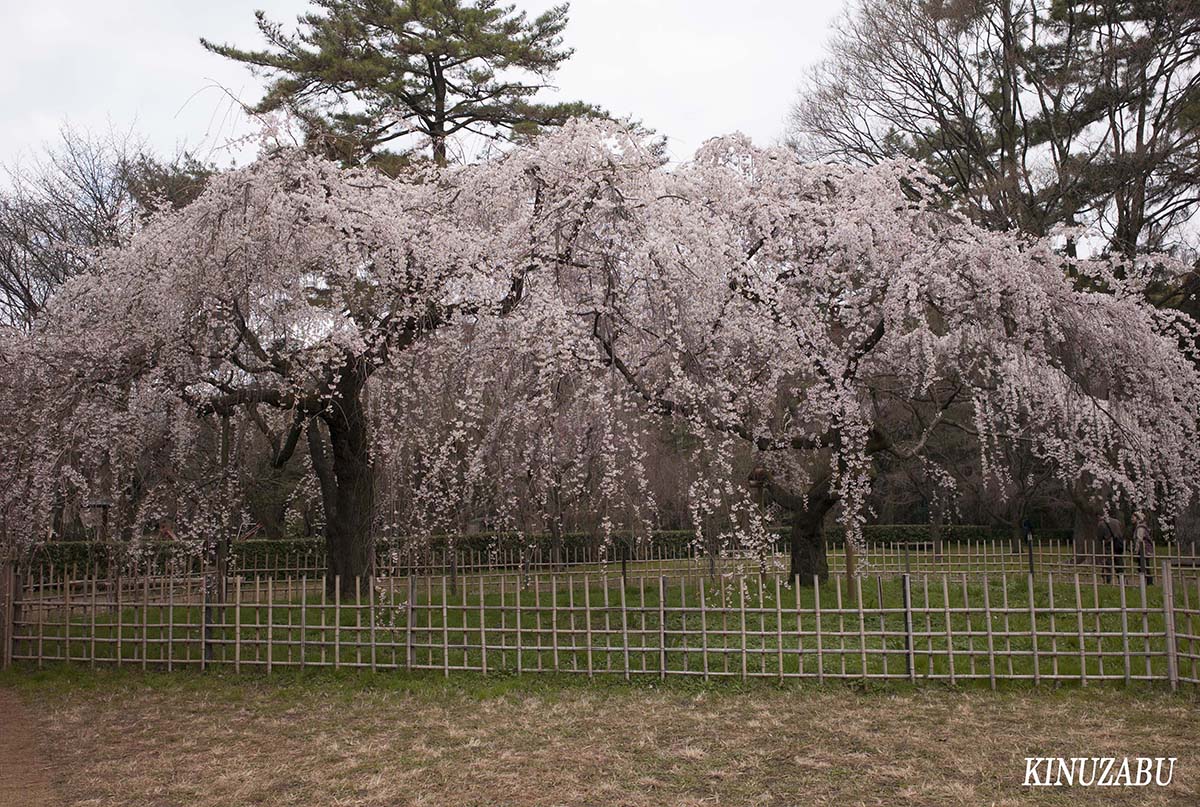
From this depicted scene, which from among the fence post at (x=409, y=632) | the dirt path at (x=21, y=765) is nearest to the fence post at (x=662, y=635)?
the fence post at (x=409, y=632)

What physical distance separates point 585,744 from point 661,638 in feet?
5.69

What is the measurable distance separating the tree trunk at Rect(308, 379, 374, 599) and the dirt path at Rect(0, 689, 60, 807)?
9.04ft

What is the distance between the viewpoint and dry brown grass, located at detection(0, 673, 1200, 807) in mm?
4359

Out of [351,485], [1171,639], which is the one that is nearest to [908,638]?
[1171,639]

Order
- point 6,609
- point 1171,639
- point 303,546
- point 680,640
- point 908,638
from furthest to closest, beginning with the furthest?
point 303,546
point 6,609
point 680,640
point 908,638
point 1171,639

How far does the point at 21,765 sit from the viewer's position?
5.23 metres

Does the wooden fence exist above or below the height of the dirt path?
above

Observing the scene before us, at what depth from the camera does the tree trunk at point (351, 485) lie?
8375 mm

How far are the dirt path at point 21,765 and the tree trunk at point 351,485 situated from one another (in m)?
2.75

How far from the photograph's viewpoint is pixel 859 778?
176 inches

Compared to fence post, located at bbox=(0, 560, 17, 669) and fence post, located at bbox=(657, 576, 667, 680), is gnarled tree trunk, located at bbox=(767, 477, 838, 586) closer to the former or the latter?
fence post, located at bbox=(657, 576, 667, 680)

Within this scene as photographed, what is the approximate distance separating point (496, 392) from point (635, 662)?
2306 millimetres

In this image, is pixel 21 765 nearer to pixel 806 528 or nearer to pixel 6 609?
pixel 6 609

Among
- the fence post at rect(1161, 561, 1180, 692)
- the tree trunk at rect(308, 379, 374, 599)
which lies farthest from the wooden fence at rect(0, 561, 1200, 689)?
the tree trunk at rect(308, 379, 374, 599)
